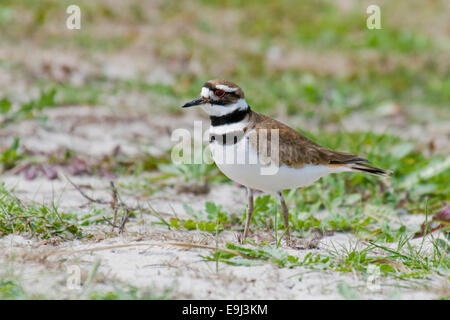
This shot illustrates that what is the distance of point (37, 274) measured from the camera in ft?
10.9

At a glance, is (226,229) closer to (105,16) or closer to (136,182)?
(136,182)

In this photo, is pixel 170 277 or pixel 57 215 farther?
pixel 57 215

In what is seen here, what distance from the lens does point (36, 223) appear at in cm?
405

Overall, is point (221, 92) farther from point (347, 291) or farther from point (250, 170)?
point (347, 291)

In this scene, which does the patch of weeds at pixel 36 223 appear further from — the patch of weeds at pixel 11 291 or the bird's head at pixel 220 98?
the bird's head at pixel 220 98

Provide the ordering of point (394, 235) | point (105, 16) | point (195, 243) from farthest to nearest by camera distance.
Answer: point (105, 16) < point (394, 235) < point (195, 243)

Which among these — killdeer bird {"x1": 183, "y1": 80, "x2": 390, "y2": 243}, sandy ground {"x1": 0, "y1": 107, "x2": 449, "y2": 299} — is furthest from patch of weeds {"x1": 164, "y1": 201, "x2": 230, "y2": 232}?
killdeer bird {"x1": 183, "y1": 80, "x2": 390, "y2": 243}

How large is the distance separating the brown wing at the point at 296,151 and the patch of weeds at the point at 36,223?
4.28 ft

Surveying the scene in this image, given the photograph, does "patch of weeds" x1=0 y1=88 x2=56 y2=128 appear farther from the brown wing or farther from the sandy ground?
the brown wing

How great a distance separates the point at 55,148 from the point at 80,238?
259 centimetres

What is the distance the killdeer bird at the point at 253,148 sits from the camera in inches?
157

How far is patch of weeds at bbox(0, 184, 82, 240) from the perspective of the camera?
399cm

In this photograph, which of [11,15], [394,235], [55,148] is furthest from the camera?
[11,15]

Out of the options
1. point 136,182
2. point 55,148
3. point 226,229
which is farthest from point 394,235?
point 55,148
